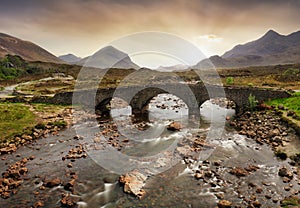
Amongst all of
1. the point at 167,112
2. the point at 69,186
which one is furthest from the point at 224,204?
the point at 167,112

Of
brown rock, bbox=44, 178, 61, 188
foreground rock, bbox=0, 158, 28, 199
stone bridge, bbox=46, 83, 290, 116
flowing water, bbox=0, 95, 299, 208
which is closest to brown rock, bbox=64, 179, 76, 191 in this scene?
flowing water, bbox=0, 95, 299, 208

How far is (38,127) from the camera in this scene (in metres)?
27.2

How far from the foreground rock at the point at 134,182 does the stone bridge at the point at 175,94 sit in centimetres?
2006

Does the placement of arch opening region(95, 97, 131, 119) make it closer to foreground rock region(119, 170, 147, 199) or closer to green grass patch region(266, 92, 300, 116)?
foreground rock region(119, 170, 147, 199)

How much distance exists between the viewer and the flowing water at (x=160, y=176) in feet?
46.7

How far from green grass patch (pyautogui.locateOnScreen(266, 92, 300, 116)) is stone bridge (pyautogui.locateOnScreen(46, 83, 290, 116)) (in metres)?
0.84

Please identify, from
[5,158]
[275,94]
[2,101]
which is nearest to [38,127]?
[5,158]

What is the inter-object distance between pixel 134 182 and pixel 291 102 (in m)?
24.0

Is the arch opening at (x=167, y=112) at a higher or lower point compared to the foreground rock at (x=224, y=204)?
higher

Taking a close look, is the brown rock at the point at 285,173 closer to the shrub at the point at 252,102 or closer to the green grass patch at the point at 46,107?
the shrub at the point at 252,102

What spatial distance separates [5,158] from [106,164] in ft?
27.3

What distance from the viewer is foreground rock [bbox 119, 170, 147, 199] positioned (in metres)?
14.8

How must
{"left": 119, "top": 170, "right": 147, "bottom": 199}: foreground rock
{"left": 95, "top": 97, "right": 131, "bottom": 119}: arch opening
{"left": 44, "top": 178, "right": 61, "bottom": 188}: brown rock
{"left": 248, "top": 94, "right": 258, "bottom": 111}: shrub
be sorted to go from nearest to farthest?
1. {"left": 119, "top": 170, "right": 147, "bottom": 199}: foreground rock
2. {"left": 44, "top": 178, "right": 61, "bottom": 188}: brown rock
3. {"left": 248, "top": 94, "right": 258, "bottom": 111}: shrub
4. {"left": 95, "top": 97, "right": 131, "bottom": 119}: arch opening

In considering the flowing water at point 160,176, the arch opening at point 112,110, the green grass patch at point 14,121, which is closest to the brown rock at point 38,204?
the flowing water at point 160,176
